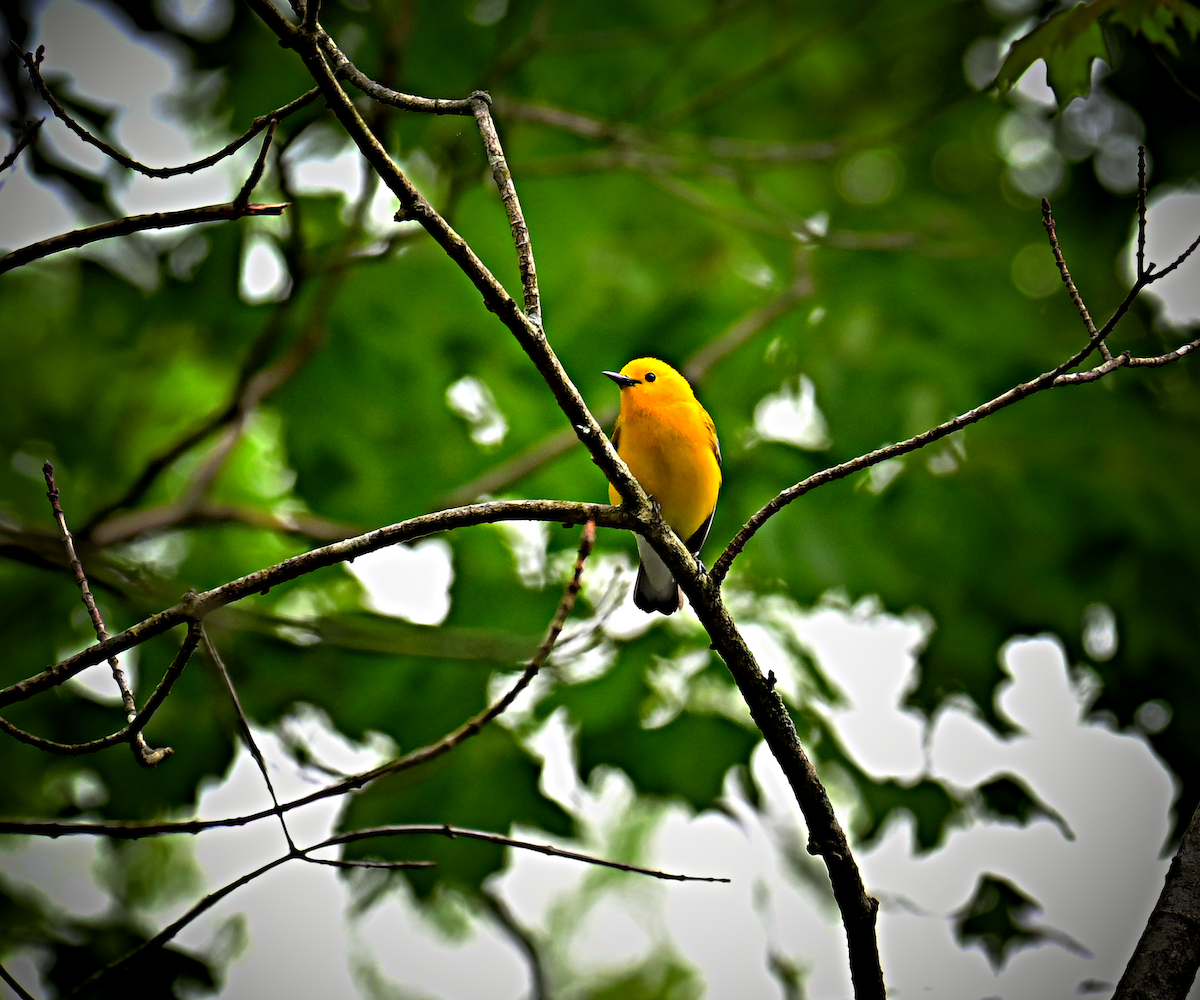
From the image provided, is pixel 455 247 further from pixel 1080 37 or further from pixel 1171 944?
pixel 1080 37

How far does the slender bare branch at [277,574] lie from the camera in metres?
2.09

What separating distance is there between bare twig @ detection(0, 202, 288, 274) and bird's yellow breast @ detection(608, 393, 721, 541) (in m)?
2.91

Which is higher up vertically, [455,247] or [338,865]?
[455,247]

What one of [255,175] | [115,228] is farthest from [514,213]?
[115,228]

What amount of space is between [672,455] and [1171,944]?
300cm

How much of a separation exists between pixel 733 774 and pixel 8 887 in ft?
14.3

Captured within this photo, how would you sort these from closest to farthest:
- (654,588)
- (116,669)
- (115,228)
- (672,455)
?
(115,228) < (116,669) < (672,455) < (654,588)

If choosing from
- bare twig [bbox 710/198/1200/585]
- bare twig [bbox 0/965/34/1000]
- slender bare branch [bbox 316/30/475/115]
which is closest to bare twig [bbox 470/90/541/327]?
slender bare branch [bbox 316/30/475/115]

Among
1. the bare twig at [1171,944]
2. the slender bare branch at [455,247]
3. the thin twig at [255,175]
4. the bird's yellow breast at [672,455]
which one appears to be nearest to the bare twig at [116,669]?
the thin twig at [255,175]

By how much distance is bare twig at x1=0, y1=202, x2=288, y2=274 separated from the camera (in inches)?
85.0

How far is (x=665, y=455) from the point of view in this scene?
503 cm

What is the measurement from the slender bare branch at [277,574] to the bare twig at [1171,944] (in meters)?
1.93

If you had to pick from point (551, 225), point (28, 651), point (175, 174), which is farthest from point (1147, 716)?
point (28, 651)

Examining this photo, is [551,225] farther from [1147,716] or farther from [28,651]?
[1147,716]
